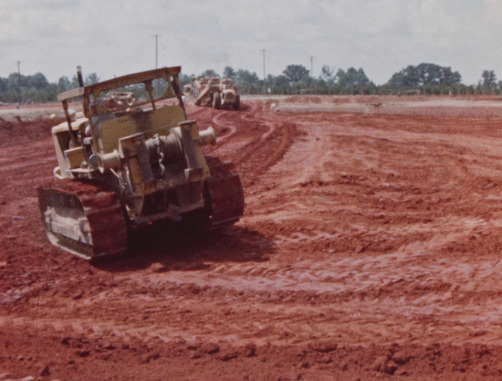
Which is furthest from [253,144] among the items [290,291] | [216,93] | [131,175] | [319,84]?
[319,84]

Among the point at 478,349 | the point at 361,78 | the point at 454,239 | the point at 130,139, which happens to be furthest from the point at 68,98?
the point at 361,78

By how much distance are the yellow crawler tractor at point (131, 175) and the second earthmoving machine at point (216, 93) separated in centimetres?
3170

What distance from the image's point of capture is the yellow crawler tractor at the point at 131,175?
841 cm

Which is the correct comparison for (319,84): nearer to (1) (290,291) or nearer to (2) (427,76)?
(2) (427,76)

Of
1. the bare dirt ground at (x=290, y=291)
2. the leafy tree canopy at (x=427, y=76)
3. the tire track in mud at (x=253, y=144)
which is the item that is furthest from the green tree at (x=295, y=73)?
the bare dirt ground at (x=290, y=291)

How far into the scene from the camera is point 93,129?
880 centimetres

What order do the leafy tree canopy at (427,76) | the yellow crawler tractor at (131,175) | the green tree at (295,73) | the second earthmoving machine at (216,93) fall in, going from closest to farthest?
Result: the yellow crawler tractor at (131,175)
the second earthmoving machine at (216,93)
the leafy tree canopy at (427,76)
the green tree at (295,73)

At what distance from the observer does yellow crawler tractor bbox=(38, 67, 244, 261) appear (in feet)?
27.6

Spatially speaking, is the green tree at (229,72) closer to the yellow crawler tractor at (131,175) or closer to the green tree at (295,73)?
the green tree at (295,73)

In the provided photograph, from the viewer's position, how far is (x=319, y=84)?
136000mm

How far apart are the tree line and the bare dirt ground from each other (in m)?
66.2

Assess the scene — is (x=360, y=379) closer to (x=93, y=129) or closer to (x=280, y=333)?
(x=280, y=333)

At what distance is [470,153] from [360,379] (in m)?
13.3

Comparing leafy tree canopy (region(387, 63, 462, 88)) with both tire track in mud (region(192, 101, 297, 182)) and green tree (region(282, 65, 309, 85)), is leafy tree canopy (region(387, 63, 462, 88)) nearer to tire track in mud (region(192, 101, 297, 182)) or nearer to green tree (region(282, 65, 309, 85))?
green tree (region(282, 65, 309, 85))
